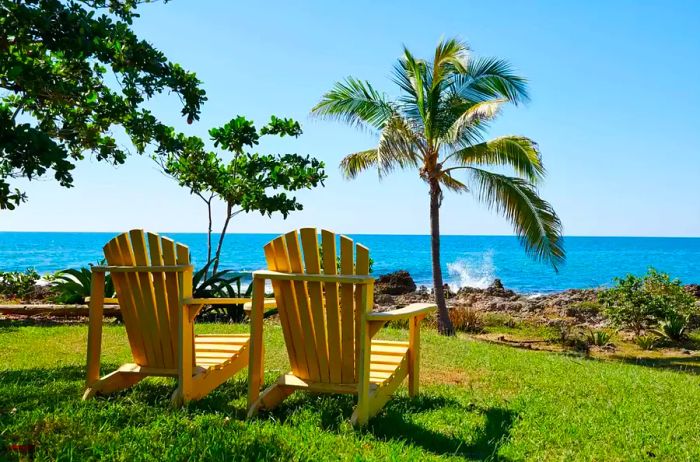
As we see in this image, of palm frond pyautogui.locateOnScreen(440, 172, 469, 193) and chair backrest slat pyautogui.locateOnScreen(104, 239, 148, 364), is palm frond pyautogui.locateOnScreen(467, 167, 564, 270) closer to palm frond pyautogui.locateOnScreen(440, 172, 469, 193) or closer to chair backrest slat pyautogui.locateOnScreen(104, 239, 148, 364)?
palm frond pyautogui.locateOnScreen(440, 172, 469, 193)

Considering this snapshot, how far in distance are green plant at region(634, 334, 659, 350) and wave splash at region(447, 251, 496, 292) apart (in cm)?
2278

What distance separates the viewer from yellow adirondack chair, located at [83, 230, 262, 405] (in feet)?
13.6

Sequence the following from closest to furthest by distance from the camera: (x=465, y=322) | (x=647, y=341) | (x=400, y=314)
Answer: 1. (x=400, y=314)
2. (x=647, y=341)
3. (x=465, y=322)

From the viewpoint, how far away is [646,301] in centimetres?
1262

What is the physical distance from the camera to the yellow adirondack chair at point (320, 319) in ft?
12.6

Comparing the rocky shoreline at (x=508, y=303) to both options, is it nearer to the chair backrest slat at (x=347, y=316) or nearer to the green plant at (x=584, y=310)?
the green plant at (x=584, y=310)

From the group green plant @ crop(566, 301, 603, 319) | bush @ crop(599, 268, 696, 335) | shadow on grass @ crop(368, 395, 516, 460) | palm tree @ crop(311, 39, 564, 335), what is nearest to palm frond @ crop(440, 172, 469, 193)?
palm tree @ crop(311, 39, 564, 335)

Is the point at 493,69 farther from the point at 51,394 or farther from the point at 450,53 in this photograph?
the point at 51,394

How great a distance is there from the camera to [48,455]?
288 centimetres

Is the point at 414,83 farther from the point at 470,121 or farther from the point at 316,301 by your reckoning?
the point at 316,301

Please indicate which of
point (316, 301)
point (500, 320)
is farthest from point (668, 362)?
point (316, 301)

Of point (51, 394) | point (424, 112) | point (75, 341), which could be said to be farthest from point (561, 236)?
point (51, 394)

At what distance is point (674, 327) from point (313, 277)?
1136 centimetres

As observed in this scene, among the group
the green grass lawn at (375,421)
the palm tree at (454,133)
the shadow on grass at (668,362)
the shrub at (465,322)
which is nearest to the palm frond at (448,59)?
the palm tree at (454,133)
